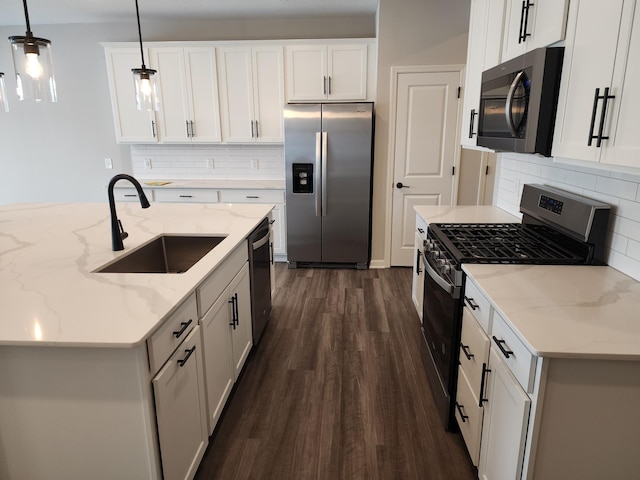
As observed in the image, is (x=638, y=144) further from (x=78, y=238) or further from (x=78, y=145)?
(x=78, y=145)

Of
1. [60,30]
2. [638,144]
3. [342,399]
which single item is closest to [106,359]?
[342,399]

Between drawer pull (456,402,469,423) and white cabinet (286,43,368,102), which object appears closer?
drawer pull (456,402,469,423)

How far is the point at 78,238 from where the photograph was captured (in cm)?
225

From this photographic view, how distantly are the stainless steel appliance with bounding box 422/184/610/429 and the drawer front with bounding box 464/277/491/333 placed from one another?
1.1 inches

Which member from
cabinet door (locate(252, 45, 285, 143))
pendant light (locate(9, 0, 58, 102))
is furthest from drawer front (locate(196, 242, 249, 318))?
cabinet door (locate(252, 45, 285, 143))

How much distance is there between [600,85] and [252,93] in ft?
12.2

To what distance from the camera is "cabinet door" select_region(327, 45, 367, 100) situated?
4.32 m

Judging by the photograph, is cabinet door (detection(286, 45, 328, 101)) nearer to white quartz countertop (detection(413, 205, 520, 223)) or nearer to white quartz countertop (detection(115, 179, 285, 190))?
white quartz countertop (detection(115, 179, 285, 190))

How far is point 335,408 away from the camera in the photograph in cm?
227

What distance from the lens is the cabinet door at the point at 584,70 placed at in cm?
135

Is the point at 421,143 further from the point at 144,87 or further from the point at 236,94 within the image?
the point at 144,87

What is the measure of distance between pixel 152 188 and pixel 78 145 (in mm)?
1286

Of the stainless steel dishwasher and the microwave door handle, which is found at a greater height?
the microwave door handle

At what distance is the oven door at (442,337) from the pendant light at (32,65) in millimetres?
1934
